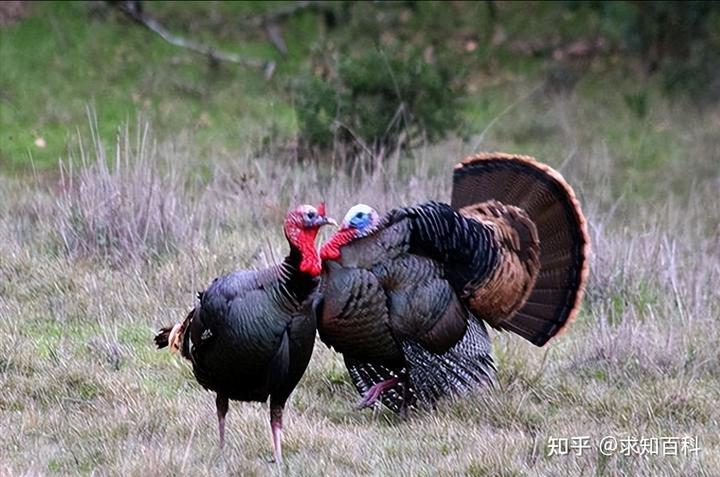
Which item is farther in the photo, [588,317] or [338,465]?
[588,317]

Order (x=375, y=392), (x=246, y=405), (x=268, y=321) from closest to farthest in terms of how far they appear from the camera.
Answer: (x=268, y=321) → (x=246, y=405) → (x=375, y=392)

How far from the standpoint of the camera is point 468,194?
21.8 feet

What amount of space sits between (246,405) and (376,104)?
685 cm

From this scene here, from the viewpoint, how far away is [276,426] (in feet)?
16.5

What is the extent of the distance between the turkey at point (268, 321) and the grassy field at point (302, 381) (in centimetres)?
37

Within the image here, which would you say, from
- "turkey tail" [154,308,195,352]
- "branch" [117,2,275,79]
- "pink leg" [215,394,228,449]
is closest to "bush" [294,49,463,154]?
"branch" [117,2,275,79]

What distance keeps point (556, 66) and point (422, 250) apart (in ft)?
40.9

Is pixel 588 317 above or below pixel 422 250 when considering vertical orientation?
below

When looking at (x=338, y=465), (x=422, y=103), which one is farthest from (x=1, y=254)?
(x=422, y=103)

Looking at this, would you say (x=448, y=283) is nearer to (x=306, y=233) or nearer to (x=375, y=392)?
(x=375, y=392)

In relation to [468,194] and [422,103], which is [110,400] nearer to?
[468,194]

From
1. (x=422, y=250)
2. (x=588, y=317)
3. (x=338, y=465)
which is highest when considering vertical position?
(x=422, y=250)

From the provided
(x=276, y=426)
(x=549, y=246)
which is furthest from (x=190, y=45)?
(x=276, y=426)

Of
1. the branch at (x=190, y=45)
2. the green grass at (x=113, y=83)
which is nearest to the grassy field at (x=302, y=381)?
the green grass at (x=113, y=83)
